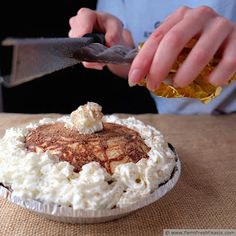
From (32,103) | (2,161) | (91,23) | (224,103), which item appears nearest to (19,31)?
(32,103)

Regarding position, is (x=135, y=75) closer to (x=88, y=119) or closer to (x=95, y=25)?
(x=88, y=119)

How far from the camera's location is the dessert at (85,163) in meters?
0.71

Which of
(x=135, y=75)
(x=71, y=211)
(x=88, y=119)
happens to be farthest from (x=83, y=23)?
(x=71, y=211)

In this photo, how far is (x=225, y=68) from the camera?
739mm

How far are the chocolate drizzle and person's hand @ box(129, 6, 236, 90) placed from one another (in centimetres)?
15

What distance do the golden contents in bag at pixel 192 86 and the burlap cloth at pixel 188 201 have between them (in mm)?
189

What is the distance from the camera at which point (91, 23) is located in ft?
3.64

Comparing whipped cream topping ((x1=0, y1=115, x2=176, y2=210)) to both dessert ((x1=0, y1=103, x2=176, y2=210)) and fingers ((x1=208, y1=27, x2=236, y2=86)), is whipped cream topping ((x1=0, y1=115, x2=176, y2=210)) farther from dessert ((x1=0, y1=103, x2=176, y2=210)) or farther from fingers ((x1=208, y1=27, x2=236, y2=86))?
fingers ((x1=208, y1=27, x2=236, y2=86))

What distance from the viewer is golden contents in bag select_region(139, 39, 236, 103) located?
29.6 inches

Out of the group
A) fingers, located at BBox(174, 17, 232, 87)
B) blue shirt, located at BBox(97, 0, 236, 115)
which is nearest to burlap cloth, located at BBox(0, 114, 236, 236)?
blue shirt, located at BBox(97, 0, 236, 115)

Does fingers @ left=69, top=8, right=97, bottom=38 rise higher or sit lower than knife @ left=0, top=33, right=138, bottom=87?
lower

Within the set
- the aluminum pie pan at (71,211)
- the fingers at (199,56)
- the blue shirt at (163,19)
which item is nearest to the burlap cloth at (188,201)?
the aluminum pie pan at (71,211)

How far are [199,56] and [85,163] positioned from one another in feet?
0.89

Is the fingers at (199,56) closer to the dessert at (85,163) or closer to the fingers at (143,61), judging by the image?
the fingers at (143,61)
